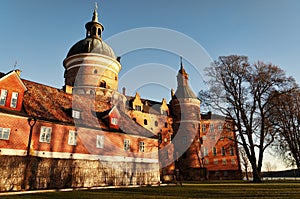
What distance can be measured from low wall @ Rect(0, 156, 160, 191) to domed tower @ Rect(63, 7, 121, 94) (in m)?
14.5

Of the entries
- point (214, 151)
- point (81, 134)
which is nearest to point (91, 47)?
point (81, 134)

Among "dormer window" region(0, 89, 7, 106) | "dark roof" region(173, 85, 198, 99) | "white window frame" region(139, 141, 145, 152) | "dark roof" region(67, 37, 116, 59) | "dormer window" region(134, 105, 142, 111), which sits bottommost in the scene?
"white window frame" region(139, 141, 145, 152)

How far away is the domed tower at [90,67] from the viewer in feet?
112

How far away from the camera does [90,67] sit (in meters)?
34.6

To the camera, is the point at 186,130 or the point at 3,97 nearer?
the point at 3,97

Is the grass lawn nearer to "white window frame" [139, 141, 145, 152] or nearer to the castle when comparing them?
the castle

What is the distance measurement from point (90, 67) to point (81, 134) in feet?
52.0

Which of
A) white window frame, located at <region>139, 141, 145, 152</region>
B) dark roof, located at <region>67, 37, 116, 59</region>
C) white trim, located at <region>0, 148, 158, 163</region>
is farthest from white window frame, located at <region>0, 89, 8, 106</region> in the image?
dark roof, located at <region>67, 37, 116, 59</region>

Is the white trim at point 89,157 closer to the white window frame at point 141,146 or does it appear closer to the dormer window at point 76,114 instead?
the white window frame at point 141,146

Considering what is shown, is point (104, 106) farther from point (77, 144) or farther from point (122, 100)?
point (122, 100)

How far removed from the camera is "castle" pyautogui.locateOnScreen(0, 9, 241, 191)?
687 inches

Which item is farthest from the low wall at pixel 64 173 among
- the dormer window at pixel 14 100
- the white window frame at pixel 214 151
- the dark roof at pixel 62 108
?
the white window frame at pixel 214 151

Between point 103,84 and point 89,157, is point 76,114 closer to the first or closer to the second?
point 89,157

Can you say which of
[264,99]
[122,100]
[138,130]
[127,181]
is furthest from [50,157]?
[264,99]
